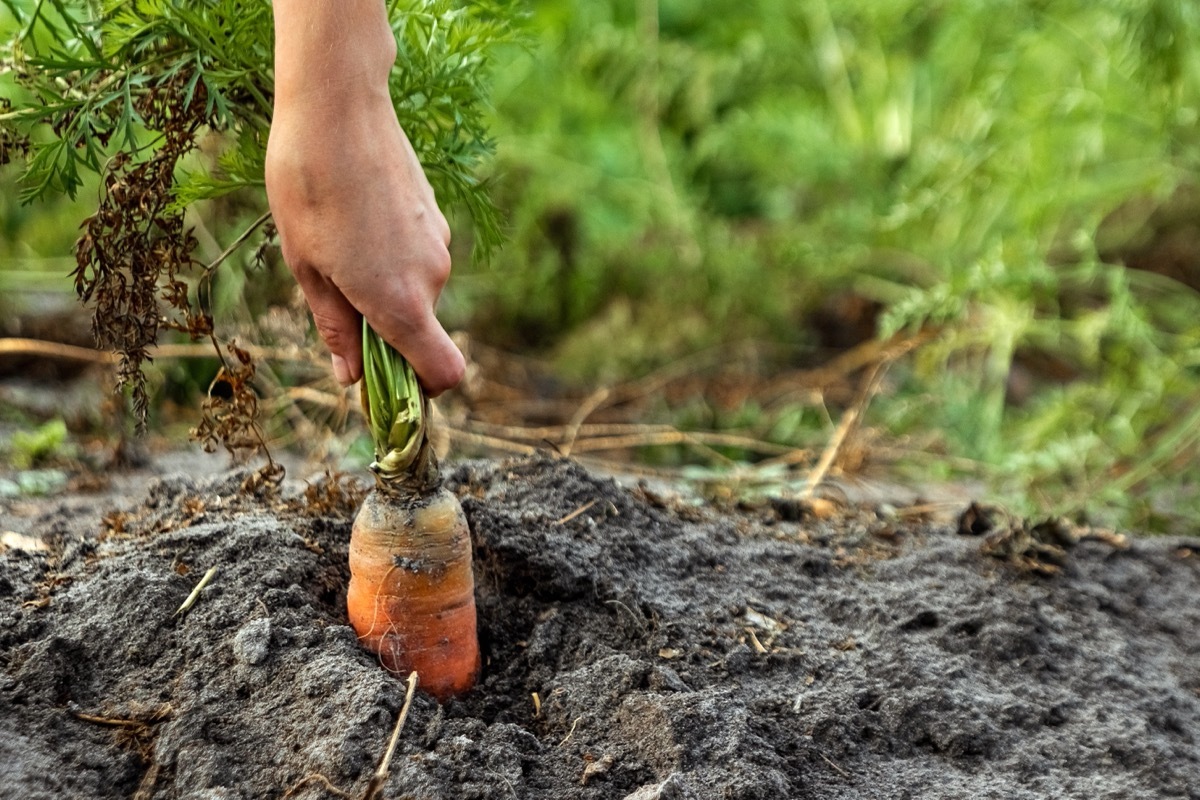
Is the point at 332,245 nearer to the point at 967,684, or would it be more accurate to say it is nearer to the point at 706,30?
the point at 967,684

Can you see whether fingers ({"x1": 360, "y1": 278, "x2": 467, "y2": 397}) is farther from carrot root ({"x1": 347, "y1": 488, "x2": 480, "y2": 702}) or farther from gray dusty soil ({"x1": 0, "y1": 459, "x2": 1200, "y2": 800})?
gray dusty soil ({"x1": 0, "y1": 459, "x2": 1200, "y2": 800})

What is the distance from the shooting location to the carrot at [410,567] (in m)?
1.65

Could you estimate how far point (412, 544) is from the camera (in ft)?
5.42

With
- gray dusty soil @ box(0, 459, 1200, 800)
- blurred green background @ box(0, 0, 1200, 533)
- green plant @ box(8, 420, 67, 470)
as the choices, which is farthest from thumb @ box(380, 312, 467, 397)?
green plant @ box(8, 420, 67, 470)

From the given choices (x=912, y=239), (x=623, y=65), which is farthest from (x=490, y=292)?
(x=912, y=239)

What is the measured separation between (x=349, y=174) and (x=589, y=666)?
876 millimetres

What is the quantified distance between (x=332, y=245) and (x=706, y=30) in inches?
246

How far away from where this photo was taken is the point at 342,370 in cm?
164

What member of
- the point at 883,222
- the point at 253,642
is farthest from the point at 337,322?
the point at 883,222

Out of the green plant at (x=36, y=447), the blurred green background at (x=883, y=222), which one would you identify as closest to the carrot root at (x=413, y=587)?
the blurred green background at (x=883, y=222)

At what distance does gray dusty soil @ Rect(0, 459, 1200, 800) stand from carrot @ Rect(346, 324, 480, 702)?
6 cm

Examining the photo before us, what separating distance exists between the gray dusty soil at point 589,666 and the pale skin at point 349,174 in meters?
0.59

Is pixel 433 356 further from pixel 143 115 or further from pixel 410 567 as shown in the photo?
pixel 143 115

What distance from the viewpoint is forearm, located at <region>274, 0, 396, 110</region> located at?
133 cm
